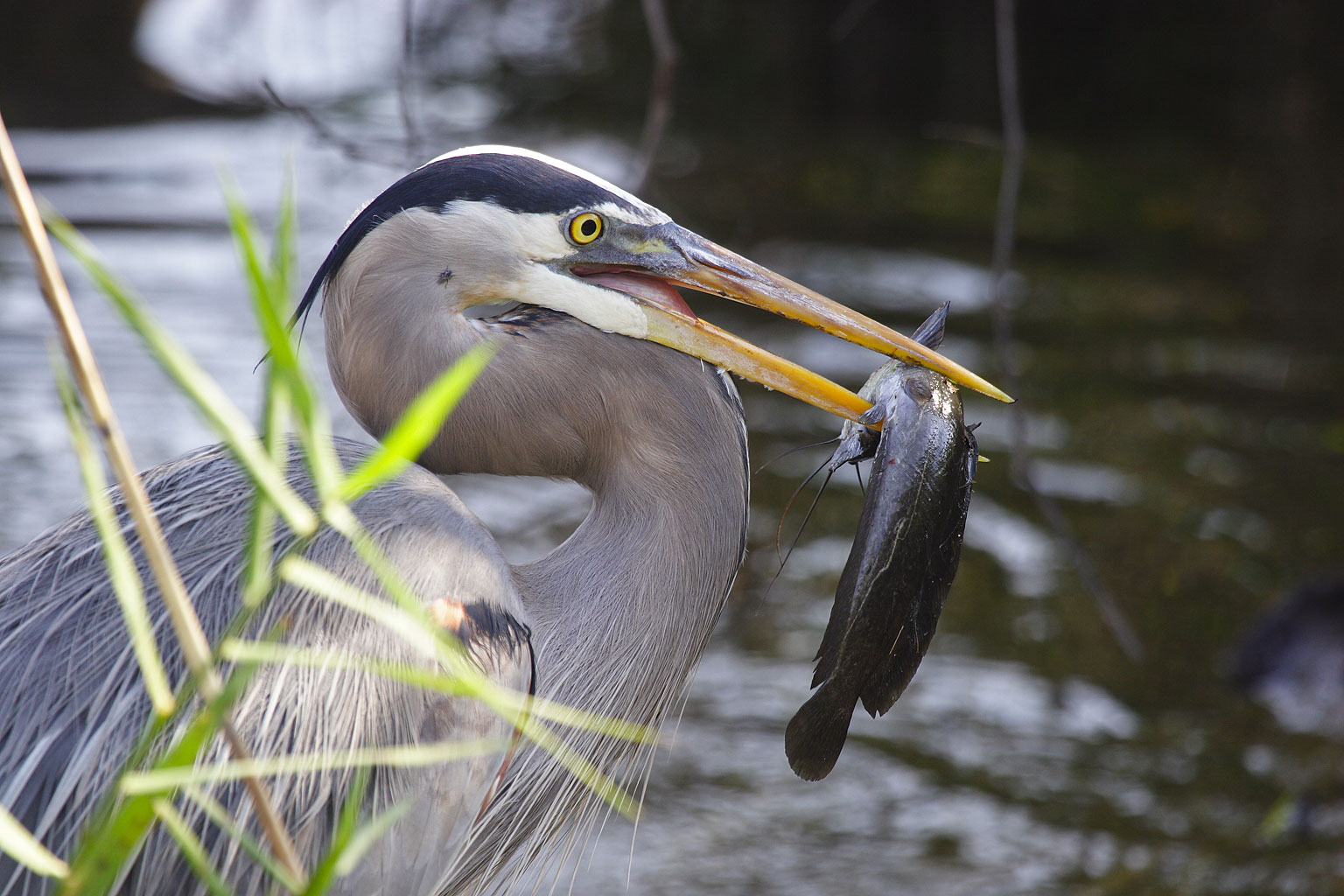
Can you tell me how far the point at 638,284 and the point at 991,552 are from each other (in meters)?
3.42

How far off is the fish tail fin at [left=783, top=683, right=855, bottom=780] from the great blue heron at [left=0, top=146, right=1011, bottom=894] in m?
0.32

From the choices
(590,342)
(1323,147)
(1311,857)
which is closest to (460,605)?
(590,342)

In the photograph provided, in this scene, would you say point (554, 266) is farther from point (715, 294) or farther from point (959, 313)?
point (959, 313)

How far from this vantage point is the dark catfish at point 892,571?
1720mm

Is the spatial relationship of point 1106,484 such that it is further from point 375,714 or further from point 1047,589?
point 375,714

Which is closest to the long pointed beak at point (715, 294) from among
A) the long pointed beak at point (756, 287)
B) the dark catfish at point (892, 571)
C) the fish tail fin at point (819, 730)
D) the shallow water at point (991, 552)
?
the long pointed beak at point (756, 287)

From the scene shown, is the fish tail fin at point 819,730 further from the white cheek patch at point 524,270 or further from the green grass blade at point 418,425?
the green grass blade at point 418,425

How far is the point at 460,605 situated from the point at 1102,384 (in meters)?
4.98

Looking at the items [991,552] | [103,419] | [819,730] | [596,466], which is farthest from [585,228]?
[991,552]

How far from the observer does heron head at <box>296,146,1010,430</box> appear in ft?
6.09

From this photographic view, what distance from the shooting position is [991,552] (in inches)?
200

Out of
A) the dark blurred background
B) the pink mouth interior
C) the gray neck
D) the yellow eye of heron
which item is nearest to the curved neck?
the gray neck

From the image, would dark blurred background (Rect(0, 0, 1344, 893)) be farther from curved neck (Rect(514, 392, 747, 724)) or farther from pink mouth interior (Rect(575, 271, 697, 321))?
curved neck (Rect(514, 392, 747, 724))

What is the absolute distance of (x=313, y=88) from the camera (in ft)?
30.1
